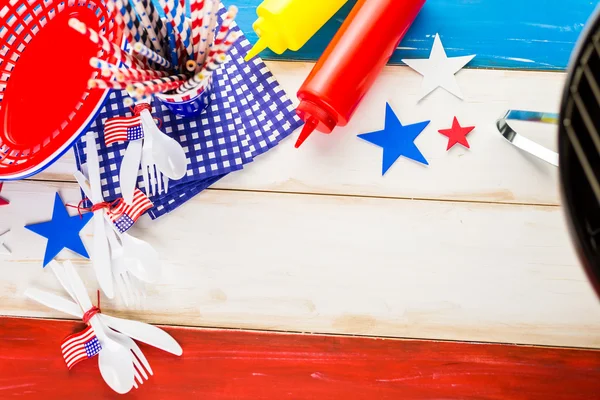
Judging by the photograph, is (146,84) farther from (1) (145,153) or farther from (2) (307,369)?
(2) (307,369)

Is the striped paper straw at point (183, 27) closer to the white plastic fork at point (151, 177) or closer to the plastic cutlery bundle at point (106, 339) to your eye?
the white plastic fork at point (151, 177)

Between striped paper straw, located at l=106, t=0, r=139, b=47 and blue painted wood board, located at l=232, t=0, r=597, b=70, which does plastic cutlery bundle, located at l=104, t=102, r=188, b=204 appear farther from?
blue painted wood board, located at l=232, t=0, r=597, b=70

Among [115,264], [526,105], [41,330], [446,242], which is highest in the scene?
[526,105]

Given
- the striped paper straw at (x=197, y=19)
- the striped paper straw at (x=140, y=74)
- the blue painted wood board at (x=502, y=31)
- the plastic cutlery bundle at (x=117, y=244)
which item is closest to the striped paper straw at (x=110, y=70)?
the striped paper straw at (x=140, y=74)

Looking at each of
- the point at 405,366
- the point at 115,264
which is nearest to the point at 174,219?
the point at 115,264

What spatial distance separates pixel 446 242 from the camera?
2.44ft

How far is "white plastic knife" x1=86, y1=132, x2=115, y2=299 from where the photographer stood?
0.74m

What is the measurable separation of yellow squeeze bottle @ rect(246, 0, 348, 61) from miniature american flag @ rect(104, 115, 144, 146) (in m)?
0.19

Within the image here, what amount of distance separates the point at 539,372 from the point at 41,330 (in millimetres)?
729

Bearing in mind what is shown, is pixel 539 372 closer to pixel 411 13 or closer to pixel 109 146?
pixel 411 13

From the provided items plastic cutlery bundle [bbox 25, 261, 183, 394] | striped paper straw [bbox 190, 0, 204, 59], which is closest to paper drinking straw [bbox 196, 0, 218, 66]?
striped paper straw [bbox 190, 0, 204, 59]

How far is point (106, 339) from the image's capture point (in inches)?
28.7

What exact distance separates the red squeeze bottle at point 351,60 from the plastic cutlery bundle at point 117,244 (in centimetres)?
28

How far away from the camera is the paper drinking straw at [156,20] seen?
1.97 feet
